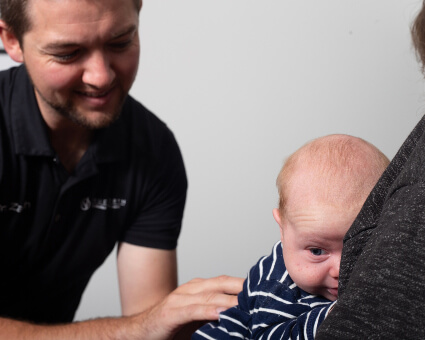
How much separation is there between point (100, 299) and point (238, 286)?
5.73 feet

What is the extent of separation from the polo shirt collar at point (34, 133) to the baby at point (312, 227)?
2.21 feet

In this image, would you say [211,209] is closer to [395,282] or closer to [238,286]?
[238,286]

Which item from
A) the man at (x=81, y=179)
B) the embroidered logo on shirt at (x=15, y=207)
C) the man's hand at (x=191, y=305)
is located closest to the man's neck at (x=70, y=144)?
the man at (x=81, y=179)

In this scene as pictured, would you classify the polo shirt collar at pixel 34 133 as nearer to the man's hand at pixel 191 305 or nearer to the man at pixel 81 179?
the man at pixel 81 179

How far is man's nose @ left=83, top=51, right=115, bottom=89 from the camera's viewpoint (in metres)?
1.38

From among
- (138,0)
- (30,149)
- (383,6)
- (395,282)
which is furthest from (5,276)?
(383,6)

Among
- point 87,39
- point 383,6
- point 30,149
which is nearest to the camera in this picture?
point 87,39

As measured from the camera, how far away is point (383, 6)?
2713mm

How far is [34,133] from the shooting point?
4.85 ft

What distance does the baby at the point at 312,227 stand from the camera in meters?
0.86

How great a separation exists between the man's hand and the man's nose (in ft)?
1.54

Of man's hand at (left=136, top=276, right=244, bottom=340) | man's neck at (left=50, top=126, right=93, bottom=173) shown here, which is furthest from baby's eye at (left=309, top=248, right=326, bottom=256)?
man's neck at (left=50, top=126, right=93, bottom=173)

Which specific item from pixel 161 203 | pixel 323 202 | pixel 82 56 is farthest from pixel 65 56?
pixel 323 202

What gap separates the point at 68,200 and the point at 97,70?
33 cm
